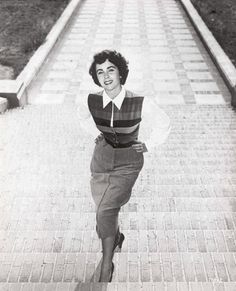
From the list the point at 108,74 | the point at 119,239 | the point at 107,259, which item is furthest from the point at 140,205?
the point at 108,74

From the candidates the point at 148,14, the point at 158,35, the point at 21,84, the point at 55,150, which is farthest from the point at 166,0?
the point at 55,150

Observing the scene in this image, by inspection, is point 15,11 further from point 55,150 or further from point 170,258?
point 170,258

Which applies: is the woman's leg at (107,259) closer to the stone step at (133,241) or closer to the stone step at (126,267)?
the stone step at (126,267)

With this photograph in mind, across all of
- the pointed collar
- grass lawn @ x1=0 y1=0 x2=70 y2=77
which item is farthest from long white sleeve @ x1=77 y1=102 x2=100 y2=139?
grass lawn @ x1=0 y1=0 x2=70 y2=77

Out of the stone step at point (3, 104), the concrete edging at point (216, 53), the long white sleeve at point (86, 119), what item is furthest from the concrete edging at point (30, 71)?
the long white sleeve at point (86, 119)

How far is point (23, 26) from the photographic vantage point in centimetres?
1246

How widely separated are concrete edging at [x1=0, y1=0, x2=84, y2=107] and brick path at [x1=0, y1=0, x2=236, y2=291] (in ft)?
0.82

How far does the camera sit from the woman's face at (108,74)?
326 cm

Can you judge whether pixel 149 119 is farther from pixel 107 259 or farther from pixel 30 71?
pixel 30 71

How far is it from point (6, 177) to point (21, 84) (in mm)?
3050

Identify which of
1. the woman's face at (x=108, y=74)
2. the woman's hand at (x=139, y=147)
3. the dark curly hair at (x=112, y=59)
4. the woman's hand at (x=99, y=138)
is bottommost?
the woman's hand at (x=99, y=138)

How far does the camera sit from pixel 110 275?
348cm

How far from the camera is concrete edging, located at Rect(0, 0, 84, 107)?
24.7ft

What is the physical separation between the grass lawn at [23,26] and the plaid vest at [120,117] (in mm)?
6158
